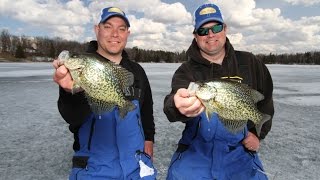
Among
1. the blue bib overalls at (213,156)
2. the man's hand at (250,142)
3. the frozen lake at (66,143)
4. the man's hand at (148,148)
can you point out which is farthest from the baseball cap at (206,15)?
the frozen lake at (66,143)

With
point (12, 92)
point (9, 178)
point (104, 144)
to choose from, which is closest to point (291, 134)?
point (104, 144)

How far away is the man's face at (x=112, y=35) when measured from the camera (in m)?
3.75

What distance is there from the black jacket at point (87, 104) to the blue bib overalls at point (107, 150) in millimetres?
A: 170

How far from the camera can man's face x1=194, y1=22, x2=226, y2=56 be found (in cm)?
357

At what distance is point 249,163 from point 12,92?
10.6m

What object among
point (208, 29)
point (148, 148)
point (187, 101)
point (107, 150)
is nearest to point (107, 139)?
point (107, 150)

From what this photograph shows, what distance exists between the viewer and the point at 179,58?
104 meters

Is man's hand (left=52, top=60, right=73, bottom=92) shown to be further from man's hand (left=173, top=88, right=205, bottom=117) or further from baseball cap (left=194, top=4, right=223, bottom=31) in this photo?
baseball cap (left=194, top=4, right=223, bottom=31)

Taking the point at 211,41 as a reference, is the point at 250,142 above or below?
below

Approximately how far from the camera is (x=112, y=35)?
3.77 m

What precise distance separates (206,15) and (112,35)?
0.99 meters

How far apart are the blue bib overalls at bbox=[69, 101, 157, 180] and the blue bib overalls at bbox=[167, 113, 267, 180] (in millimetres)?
382

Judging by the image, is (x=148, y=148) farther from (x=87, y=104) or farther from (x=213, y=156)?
(x=87, y=104)

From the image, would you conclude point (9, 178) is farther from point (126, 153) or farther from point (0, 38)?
point (0, 38)
